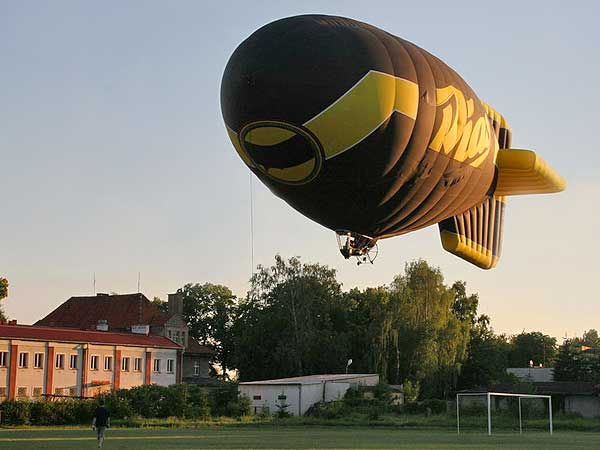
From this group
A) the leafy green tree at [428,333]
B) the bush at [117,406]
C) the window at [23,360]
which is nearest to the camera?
the bush at [117,406]

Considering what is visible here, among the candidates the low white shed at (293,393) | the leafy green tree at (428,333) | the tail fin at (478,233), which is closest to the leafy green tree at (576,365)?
the leafy green tree at (428,333)

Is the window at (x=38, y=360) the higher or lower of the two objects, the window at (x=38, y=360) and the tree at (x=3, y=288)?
the lower

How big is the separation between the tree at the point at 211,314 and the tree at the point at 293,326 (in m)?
18.4

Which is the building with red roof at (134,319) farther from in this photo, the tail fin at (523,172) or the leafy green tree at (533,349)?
the tail fin at (523,172)

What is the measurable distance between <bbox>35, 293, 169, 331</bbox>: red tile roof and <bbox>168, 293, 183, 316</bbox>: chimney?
4.22ft

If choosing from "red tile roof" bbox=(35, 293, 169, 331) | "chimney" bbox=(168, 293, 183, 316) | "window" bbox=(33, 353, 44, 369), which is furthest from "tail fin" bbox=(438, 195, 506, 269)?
"chimney" bbox=(168, 293, 183, 316)

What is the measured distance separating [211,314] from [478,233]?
95.6m

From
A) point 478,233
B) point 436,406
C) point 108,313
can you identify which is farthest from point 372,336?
point 478,233

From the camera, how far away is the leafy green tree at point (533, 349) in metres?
128

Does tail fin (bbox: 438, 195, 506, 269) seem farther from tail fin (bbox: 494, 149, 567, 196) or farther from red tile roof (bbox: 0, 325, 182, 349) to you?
red tile roof (bbox: 0, 325, 182, 349)

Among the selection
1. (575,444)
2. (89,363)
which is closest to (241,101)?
(575,444)

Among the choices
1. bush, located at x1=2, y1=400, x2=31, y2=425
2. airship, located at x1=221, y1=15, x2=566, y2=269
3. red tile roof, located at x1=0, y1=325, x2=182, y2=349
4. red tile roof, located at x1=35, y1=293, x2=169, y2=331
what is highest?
red tile roof, located at x1=35, y1=293, x2=169, y2=331

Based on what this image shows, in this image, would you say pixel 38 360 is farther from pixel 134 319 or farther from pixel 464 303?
pixel 464 303

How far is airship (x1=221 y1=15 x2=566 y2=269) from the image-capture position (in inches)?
504
